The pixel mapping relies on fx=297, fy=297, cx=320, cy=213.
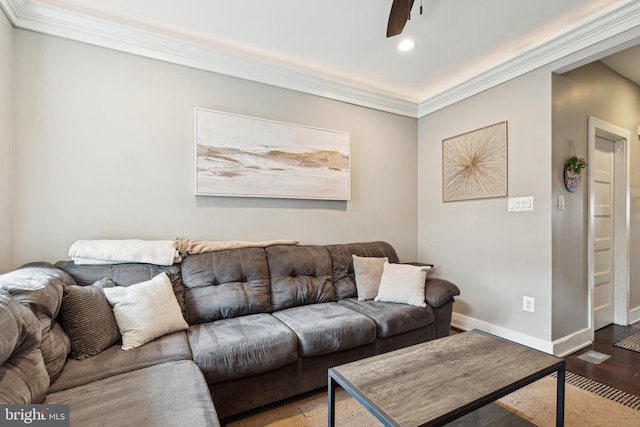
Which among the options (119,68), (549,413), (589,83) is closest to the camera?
(549,413)

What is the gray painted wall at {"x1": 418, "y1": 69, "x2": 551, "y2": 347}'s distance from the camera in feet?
8.14

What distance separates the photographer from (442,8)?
2055 mm

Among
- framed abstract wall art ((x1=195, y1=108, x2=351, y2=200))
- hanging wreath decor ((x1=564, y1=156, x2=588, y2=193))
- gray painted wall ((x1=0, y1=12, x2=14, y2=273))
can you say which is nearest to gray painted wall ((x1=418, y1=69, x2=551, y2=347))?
hanging wreath decor ((x1=564, y1=156, x2=588, y2=193))

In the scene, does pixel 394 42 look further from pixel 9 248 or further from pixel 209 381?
pixel 9 248

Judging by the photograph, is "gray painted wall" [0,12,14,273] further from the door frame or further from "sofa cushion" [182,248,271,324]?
the door frame

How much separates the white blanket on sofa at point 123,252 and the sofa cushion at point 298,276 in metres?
0.75

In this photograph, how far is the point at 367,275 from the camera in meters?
2.65

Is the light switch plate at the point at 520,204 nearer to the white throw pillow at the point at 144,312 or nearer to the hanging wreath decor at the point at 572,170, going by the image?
the hanging wreath decor at the point at 572,170

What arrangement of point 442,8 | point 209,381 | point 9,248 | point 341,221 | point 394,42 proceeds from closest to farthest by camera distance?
1. point 209,381
2. point 9,248
3. point 442,8
4. point 394,42
5. point 341,221

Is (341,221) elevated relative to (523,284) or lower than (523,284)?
elevated

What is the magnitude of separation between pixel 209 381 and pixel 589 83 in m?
3.88

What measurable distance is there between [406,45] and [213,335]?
2.65 meters

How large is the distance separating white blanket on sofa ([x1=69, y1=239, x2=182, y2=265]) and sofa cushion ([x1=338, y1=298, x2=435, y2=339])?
141 cm

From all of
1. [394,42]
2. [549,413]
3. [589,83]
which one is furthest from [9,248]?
[589,83]
